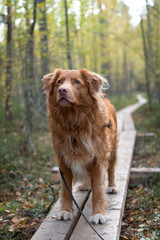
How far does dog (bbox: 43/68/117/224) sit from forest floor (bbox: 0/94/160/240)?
19.8 inches

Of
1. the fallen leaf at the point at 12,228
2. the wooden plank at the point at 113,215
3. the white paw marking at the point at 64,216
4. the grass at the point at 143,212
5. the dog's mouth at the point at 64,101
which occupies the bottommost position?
the grass at the point at 143,212

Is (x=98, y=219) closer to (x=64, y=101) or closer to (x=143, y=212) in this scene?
(x=143, y=212)

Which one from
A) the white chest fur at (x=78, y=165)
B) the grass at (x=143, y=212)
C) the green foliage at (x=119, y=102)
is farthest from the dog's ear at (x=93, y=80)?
the green foliage at (x=119, y=102)

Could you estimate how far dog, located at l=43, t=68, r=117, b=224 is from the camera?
2951mm

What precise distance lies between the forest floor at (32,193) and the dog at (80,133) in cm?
50

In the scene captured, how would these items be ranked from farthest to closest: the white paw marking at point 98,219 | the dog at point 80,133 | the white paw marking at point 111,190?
the white paw marking at point 111,190
the dog at point 80,133
the white paw marking at point 98,219

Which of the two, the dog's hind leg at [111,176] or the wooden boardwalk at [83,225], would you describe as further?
the dog's hind leg at [111,176]

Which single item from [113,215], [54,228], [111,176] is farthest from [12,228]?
[111,176]

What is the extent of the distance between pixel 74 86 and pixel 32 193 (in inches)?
101

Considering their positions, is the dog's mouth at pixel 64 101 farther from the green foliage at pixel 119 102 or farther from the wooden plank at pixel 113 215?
the green foliage at pixel 119 102

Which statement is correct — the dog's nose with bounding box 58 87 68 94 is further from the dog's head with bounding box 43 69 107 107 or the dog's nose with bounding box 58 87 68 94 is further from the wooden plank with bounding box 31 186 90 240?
the wooden plank with bounding box 31 186 90 240

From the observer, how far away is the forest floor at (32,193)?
321 centimetres

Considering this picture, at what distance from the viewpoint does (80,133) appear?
2.98 meters

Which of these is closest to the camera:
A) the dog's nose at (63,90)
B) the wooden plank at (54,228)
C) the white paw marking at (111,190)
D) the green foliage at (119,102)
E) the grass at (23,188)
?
the wooden plank at (54,228)
